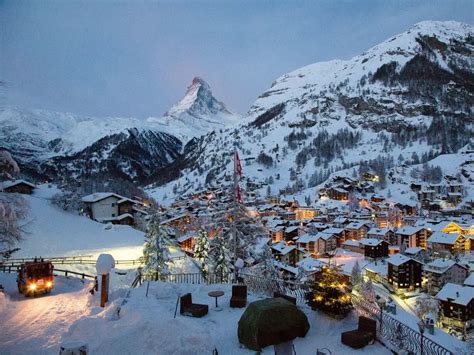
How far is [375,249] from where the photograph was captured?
211ft

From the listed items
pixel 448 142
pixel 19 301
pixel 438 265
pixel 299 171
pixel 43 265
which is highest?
pixel 448 142

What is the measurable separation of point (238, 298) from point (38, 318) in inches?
313

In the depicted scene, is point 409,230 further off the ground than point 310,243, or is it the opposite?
point 409,230

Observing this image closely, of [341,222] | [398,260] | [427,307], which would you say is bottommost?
[427,307]

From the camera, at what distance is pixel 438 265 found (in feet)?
170

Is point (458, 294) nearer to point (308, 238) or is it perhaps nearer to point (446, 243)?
point (446, 243)

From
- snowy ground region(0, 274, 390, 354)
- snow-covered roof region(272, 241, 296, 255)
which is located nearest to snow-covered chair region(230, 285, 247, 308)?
snowy ground region(0, 274, 390, 354)

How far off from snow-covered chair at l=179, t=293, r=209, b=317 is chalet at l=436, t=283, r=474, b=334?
40.0 metres

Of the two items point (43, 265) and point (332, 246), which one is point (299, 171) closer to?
point (332, 246)

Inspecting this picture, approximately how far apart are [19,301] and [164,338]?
10441 mm

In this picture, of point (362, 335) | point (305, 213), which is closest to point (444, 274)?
point (362, 335)

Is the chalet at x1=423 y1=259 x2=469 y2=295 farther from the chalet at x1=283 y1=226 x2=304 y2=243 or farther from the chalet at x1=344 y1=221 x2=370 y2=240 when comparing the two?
the chalet at x1=283 y1=226 x2=304 y2=243

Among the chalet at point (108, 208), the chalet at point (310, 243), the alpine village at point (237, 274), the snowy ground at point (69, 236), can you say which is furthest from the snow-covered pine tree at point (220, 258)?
the chalet at point (310, 243)

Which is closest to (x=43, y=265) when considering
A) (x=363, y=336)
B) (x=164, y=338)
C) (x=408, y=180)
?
(x=164, y=338)
